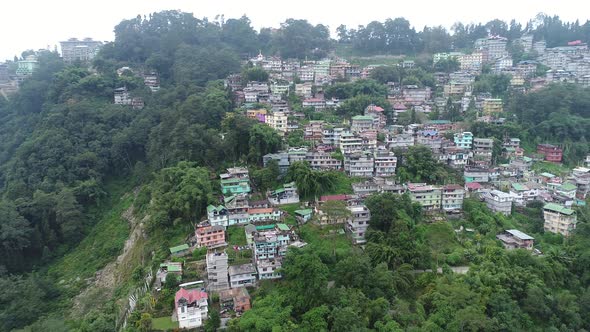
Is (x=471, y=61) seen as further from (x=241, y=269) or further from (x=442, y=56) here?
(x=241, y=269)

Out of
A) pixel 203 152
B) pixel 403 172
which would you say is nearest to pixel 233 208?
pixel 203 152

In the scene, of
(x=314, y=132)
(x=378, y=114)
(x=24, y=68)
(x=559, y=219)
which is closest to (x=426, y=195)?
(x=559, y=219)

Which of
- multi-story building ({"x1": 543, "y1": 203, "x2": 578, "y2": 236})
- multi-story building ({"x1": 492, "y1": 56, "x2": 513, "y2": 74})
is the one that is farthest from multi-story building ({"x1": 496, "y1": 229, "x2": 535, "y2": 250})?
multi-story building ({"x1": 492, "y1": 56, "x2": 513, "y2": 74})

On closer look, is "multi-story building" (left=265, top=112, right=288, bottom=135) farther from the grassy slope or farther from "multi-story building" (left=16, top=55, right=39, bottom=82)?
"multi-story building" (left=16, top=55, right=39, bottom=82)

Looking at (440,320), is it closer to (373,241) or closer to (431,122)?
(373,241)

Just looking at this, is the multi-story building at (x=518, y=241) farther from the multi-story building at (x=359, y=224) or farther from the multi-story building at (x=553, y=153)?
the multi-story building at (x=553, y=153)

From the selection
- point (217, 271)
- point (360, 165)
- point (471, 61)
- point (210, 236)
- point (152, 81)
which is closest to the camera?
point (217, 271)
